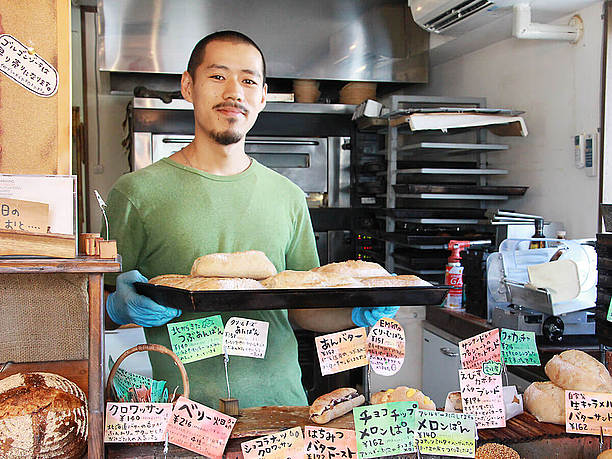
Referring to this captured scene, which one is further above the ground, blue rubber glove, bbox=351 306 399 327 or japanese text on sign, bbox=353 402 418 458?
blue rubber glove, bbox=351 306 399 327

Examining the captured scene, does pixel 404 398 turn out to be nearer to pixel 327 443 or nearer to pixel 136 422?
pixel 327 443

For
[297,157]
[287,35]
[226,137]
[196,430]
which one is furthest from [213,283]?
[287,35]

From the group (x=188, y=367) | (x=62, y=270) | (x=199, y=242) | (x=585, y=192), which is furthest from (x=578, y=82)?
(x=62, y=270)

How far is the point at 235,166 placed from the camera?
1.92 m

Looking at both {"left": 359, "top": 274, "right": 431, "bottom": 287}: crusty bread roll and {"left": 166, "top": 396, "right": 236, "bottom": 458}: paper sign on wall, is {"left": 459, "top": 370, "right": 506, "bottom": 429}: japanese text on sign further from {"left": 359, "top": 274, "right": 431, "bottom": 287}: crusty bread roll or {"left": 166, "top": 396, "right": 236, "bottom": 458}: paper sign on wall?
{"left": 166, "top": 396, "right": 236, "bottom": 458}: paper sign on wall

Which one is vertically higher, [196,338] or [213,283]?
[213,283]

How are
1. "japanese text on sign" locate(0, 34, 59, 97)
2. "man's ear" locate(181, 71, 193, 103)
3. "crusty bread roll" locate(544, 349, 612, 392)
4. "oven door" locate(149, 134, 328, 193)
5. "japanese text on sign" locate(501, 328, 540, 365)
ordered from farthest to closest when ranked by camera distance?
1. "oven door" locate(149, 134, 328, 193)
2. "man's ear" locate(181, 71, 193, 103)
3. "japanese text on sign" locate(501, 328, 540, 365)
4. "crusty bread roll" locate(544, 349, 612, 392)
5. "japanese text on sign" locate(0, 34, 59, 97)

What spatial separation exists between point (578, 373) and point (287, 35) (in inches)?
132

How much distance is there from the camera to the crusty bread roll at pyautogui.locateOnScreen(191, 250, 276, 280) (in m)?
1.38

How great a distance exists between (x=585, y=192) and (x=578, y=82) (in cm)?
51

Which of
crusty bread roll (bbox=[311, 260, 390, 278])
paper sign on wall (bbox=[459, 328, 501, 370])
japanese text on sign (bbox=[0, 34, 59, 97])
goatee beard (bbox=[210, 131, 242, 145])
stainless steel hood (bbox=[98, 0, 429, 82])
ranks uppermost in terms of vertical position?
stainless steel hood (bbox=[98, 0, 429, 82])

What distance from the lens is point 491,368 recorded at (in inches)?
57.6

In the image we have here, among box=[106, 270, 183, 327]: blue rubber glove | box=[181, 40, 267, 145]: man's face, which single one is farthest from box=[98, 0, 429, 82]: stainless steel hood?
box=[106, 270, 183, 327]: blue rubber glove

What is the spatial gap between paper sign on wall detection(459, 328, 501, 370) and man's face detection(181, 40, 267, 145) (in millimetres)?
871
